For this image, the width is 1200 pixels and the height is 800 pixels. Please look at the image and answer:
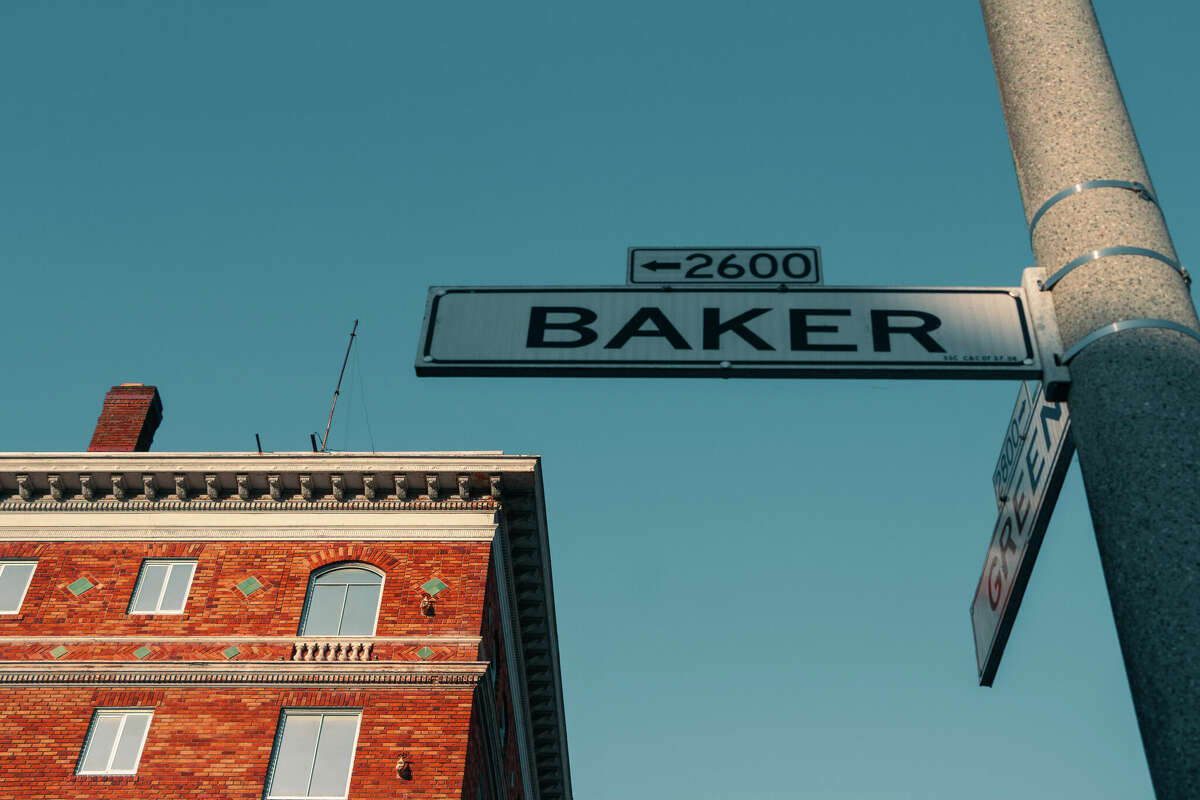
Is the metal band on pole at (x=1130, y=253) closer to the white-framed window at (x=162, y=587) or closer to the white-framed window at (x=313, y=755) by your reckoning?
the white-framed window at (x=313, y=755)

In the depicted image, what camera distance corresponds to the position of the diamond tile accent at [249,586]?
26438 millimetres

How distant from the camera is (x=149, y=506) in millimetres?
28141

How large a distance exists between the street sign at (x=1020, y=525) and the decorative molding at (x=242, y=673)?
2040 centimetres

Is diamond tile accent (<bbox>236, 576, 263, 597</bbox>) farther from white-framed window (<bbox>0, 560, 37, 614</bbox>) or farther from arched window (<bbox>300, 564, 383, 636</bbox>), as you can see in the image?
white-framed window (<bbox>0, 560, 37, 614</bbox>)

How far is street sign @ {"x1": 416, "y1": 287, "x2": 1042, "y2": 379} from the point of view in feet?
13.9

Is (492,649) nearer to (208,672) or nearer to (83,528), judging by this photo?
(208,672)

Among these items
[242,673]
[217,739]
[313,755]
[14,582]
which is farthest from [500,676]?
[14,582]

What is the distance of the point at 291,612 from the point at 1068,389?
23.8m

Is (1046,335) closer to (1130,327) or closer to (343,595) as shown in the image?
(1130,327)

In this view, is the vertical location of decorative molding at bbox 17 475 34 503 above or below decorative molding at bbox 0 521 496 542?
above

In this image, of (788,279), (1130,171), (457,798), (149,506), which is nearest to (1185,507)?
(1130,171)

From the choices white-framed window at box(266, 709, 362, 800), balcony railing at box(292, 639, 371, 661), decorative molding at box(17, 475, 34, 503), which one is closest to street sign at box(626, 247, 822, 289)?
white-framed window at box(266, 709, 362, 800)

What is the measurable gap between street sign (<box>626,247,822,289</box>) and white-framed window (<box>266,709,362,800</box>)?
1980 cm

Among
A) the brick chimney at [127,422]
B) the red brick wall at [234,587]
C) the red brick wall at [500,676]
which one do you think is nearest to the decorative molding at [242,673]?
the red brick wall at [234,587]
